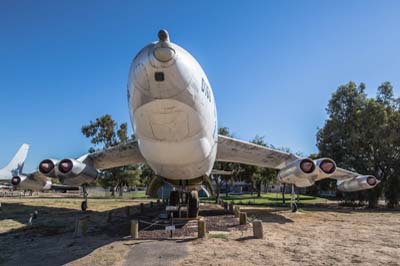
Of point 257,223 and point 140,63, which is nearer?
point 140,63

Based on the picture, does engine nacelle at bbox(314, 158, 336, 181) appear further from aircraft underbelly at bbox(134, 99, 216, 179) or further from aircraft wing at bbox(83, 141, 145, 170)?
aircraft wing at bbox(83, 141, 145, 170)

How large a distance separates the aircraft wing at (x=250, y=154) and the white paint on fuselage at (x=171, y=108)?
5512 mm

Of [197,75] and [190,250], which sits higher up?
[197,75]

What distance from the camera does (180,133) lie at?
292 inches

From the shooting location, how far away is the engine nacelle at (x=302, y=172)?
13.3 meters

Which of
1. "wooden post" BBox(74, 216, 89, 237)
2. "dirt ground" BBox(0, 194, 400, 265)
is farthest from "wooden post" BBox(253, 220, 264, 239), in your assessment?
"wooden post" BBox(74, 216, 89, 237)

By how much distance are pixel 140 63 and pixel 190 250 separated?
4368 mm

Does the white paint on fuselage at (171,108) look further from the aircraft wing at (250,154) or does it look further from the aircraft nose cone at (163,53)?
the aircraft wing at (250,154)

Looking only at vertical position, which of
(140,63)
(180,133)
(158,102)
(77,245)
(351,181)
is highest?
(140,63)

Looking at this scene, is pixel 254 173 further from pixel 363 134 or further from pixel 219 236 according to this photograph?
pixel 219 236

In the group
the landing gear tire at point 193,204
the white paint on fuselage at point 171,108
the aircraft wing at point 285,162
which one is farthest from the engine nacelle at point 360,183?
the white paint on fuselage at point 171,108

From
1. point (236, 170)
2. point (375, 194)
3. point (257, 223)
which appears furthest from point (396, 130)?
point (257, 223)

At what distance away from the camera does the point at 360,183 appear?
16.2 meters

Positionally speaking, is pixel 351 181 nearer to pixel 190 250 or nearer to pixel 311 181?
pixel 311 181
